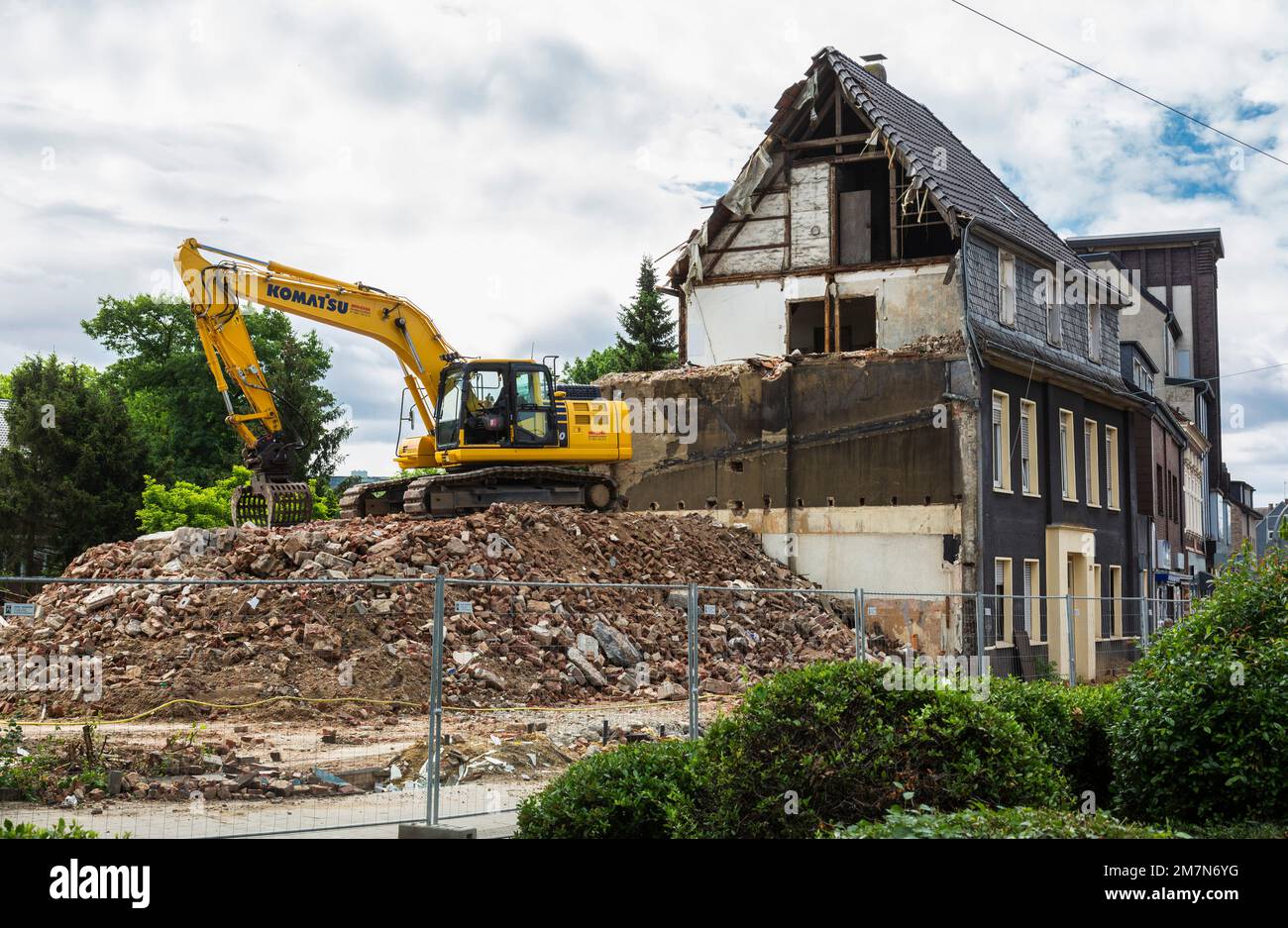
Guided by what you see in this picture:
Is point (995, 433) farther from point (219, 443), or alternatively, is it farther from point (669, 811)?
point (219, 443)

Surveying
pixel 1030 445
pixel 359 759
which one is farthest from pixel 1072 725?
pixel 1030 445

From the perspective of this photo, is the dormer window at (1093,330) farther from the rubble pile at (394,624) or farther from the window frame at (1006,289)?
the rubble pile at (394,624)

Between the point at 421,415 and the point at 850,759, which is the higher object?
the point at 421,415

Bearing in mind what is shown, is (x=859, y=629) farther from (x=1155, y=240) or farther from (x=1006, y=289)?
(x=1155, y=240)

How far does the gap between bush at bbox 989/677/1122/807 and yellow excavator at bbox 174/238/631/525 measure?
15.2 meters

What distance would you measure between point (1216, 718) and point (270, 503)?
19.7m

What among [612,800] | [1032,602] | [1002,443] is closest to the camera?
[612,800]

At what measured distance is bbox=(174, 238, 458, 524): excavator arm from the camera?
2419 centimetres

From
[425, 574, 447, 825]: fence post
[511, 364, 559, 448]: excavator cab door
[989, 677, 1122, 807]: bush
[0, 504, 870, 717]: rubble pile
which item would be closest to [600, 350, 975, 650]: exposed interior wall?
[0, 504, 870, 717]: rubble pile

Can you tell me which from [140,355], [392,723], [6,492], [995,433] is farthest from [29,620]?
[140,355]

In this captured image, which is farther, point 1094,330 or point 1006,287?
point 1094,330

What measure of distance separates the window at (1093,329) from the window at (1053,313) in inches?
75.3

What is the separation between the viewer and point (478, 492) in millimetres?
25266
